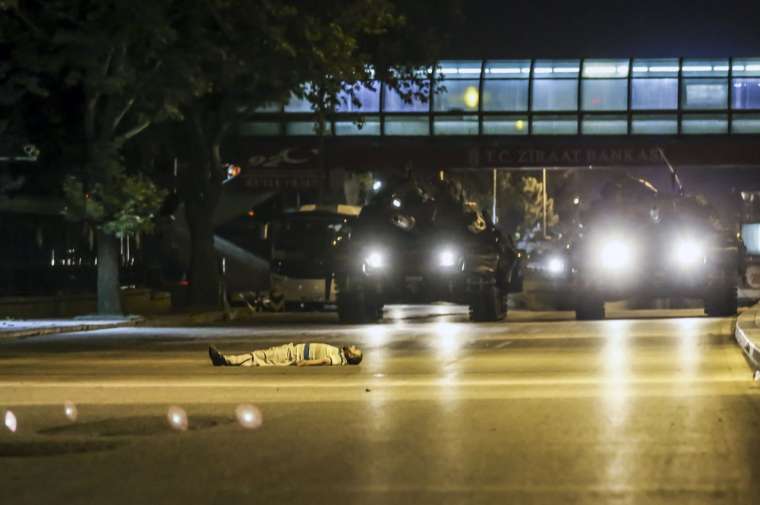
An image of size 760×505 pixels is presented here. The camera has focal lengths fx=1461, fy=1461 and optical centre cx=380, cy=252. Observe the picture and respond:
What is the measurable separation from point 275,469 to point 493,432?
2616mm

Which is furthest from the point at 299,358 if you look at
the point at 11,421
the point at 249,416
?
the point at 11,421

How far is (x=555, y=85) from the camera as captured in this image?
186 feet

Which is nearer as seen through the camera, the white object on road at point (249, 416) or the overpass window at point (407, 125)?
the white object on road at point (249, 416)

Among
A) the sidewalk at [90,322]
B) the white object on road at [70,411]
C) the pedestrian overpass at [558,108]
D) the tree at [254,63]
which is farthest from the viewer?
the pedestrian overpass at [558,108]

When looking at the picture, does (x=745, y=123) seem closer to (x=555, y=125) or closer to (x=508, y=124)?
(x=555, y=125)

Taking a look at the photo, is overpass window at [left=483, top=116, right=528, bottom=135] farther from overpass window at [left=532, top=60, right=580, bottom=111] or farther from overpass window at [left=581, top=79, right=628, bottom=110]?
overpass window at [left=581, top=79, right=628, bottom=110]

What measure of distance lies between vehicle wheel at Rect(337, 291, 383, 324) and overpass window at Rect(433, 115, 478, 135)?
914 inches

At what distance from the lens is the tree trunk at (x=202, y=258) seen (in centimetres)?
4309

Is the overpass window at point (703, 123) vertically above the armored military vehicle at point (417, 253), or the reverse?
the overpass window at point (703, 123)

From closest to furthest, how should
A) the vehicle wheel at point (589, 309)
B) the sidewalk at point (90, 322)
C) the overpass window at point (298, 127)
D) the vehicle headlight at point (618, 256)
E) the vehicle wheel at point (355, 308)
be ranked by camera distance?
1. the sidewalk at point (90, 322)
2. the vehicle headlight at point (618, 256)
3. the vehicle wheel at point (589, 309)
4. the vehicle wheel at point (355, 308)
5. the overpass window at point (298, 127)

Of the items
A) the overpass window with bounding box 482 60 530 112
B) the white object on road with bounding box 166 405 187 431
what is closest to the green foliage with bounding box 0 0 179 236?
the white object on road with bounding box 166 405 187 431

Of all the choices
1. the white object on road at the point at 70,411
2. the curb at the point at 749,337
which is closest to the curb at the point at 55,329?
the white object on road at the point at 70,411

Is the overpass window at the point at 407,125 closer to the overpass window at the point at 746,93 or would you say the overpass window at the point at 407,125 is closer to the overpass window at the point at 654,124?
the overpass window at the point at 654,124

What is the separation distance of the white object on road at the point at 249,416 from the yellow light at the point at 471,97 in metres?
42.0
